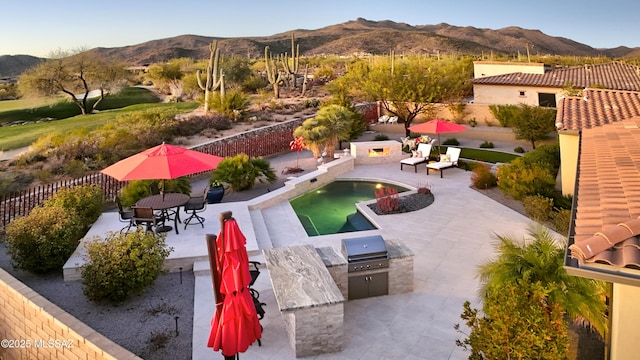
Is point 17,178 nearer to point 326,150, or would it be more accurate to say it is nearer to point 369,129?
point 326,150

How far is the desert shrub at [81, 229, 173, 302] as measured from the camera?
8.20m

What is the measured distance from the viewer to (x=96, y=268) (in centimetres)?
823

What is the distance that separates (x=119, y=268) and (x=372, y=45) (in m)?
83.1

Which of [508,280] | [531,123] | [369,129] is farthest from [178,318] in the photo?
[369,129]

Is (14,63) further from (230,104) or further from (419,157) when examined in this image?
(419,157)

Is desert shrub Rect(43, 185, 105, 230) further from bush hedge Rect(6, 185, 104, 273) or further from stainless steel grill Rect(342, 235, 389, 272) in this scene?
stainless steel grill Rect(342, 235, 389, 272)

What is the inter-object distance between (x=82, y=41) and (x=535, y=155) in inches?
1780

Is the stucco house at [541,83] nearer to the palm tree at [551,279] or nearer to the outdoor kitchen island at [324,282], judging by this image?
the outdoor kitchen island at [324,282]

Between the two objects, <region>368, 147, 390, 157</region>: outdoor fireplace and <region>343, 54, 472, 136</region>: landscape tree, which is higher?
<region>343, 54, 472, 136</region>: landscape tree

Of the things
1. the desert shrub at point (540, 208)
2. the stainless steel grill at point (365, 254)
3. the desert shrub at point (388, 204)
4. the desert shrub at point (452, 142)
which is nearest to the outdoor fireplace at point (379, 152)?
the desert shrub at point (388, 204)

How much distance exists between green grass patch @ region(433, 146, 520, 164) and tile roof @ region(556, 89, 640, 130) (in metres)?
5.01

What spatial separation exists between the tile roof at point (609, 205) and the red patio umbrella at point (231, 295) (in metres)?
4.01

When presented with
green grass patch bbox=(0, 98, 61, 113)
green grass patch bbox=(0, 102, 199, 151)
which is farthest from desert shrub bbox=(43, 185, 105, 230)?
green grass patch bbox=(0, 98, 61, 113)

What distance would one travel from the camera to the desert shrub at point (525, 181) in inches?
535
